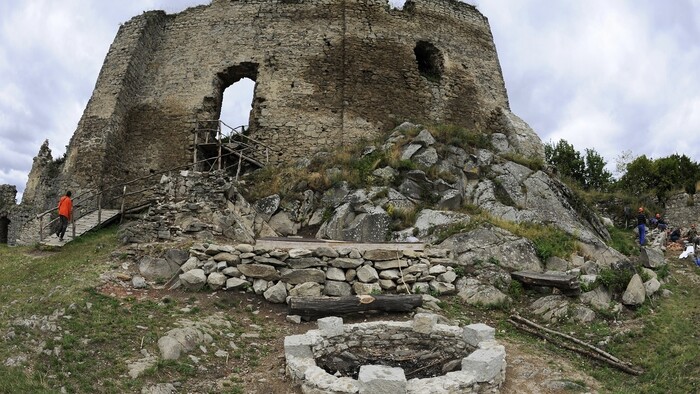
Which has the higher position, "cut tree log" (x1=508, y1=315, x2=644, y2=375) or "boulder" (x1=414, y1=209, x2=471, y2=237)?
"boulder" (x1=414, y1=209, x2=471, y2=237)

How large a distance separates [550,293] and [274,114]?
40.7 feet

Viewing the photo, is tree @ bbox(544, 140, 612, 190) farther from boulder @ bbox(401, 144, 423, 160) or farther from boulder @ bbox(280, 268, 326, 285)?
boulder @ bbox(280, 268, 326, 285)

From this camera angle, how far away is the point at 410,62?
20.3 m

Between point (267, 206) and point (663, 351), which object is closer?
point (663, 351)

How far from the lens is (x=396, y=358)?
792 centimetres

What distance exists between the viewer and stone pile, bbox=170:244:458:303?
9977mm

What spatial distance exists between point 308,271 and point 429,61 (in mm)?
14279

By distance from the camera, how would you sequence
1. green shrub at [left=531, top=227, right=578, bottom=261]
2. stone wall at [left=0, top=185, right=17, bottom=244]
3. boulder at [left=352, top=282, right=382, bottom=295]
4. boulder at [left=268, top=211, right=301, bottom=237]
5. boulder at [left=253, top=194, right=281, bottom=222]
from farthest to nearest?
stone wall at [left=0, top=185, right=17, bottom=244] → boulder at [left=253, top=194, right=281, bottom=222] → boulder at [left=268, top=211, right=301, bottom=237] → green shrub at [left=531, top=227, right=578, bottom=261] → boulder at [left=352, top=282, right=382, bottom=295]

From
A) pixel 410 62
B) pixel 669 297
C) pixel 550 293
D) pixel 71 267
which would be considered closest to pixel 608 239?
pixel 669 297

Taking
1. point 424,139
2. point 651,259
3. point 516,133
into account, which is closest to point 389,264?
point 424,139

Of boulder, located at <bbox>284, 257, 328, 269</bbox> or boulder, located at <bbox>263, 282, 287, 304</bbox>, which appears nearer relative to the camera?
boulder, located at <bbox>263, 282, 287, 304</bbox>

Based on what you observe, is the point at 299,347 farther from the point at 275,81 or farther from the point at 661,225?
the point at 661,225

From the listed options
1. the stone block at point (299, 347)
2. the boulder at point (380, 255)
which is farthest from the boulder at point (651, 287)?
the stone block at point (299, 347)

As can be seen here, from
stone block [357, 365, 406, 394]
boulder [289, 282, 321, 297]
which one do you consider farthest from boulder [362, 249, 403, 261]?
stone block [357, 365, 406, 394]
